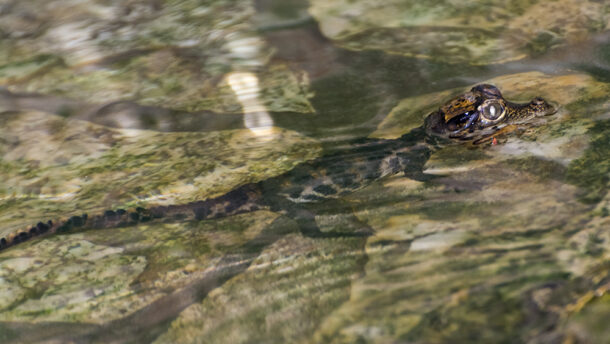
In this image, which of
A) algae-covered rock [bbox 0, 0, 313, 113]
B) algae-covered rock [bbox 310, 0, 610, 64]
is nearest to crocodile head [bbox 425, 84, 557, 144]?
algae-covered rock [bbox 310, 0, 610, 64]

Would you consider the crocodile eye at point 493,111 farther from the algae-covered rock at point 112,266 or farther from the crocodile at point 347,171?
the algae-covered rock at point 112,266

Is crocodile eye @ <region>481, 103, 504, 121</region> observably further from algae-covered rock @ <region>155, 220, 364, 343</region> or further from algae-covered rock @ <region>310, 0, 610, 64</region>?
algae-covered rock @ <region>155, 220, 364, 343</region>

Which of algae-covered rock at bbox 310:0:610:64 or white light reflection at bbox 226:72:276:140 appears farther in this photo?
algae-covered rock at bbox 310:0:610:64

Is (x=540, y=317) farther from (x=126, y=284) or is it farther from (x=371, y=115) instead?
(x=371, y=115)

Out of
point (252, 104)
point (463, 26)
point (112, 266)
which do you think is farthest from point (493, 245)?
point (463, 26)

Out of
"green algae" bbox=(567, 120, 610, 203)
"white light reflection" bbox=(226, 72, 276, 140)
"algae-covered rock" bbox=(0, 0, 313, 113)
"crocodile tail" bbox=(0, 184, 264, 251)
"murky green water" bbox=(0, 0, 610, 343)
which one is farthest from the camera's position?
"algae-covered rock" bbox=(0, 0, 313, 113)

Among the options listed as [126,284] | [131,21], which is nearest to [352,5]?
[131,21]

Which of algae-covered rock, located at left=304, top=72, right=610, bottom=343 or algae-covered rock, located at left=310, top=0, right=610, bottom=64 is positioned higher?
algae-covered rock, located at left=310, top=0, right=610, bottom=64
